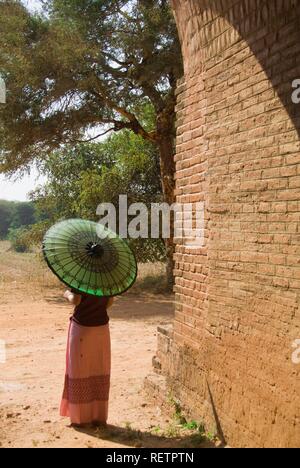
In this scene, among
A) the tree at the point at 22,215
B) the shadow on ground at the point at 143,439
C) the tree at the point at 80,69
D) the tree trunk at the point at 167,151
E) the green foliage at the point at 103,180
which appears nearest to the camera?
the shadow on ground at the point at 143,439

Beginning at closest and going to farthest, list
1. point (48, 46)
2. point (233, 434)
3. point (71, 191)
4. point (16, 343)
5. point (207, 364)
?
point (233, 434) → point (207, 364) → point (16, 343) → point (48, 46) → point (71, 191)

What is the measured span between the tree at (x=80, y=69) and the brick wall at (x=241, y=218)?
27.1 ft

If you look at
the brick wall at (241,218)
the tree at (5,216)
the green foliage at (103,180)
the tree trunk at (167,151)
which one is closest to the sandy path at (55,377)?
the brick wall at (241,218)

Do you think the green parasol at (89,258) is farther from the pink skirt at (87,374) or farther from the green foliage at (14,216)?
the green foliage at (14,216)

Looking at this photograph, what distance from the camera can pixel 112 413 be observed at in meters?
5.21

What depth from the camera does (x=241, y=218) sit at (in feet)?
12.5

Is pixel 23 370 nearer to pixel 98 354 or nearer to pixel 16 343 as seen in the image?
pixel 16 343

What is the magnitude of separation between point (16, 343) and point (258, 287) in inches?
232

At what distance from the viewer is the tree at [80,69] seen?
12609mm

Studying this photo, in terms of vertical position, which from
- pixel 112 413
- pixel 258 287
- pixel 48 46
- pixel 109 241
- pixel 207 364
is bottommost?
pixel 112 413

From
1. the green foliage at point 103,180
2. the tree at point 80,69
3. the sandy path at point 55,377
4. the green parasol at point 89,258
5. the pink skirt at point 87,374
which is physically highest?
the tree at point 80,69

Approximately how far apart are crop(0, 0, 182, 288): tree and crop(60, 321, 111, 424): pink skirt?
30.7 feet

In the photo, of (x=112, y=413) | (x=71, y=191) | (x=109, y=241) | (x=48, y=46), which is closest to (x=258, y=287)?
(x=109, y=241)

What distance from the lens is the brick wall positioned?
3.32m
